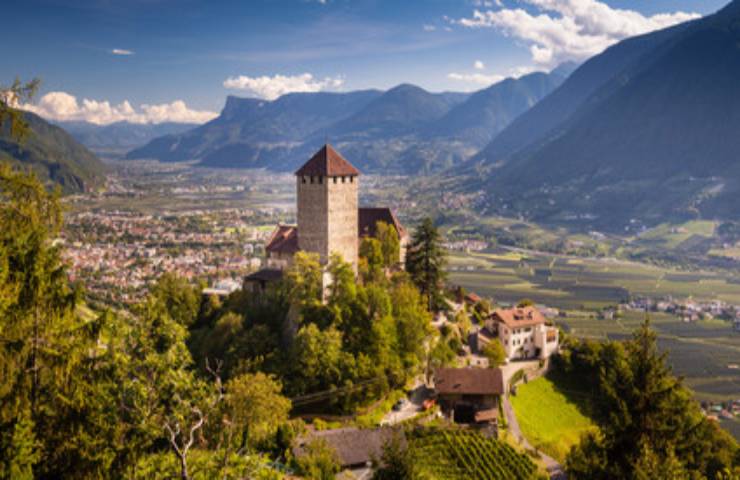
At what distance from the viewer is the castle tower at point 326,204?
39.1 meters

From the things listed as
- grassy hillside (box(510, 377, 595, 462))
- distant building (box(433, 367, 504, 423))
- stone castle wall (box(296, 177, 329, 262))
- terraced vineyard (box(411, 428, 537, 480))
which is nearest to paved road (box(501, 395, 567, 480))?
grassy hillside (box(510, 377, 595, 462))

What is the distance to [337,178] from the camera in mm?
39406

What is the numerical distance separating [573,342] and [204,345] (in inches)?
1440

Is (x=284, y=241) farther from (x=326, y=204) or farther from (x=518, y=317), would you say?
(x=518, y=317)

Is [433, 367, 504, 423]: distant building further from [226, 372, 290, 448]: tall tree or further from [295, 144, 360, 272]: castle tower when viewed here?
[226, 372, 290, 448]: tall tree

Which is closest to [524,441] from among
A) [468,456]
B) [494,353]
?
[494,353]

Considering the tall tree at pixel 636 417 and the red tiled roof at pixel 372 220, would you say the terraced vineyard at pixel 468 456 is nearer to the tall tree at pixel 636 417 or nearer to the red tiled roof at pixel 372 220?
the tall tree at pixel 636 417

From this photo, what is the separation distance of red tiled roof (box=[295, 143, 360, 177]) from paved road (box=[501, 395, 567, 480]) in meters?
22.3

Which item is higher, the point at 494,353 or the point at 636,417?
the point at 636,417

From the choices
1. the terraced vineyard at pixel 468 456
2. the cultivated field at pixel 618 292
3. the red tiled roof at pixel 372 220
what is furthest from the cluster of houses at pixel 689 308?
the terraced vineyard at pixel 468 456

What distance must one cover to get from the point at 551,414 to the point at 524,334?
8826mm

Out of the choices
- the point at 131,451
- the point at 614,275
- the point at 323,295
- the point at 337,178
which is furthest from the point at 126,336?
the point at 614,275

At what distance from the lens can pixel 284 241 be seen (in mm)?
43844

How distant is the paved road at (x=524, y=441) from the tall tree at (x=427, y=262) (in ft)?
33.8
